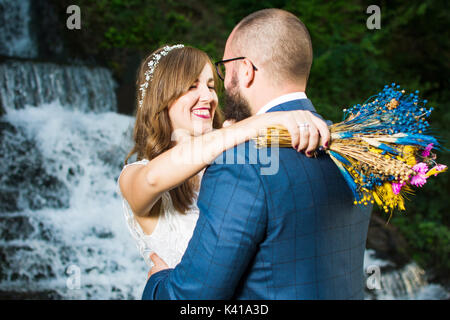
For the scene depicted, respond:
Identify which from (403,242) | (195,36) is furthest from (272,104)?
(195,36)

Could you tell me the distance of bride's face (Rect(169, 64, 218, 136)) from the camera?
7.04ft

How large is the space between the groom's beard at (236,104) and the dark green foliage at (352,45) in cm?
547

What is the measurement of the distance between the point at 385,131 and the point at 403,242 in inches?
241

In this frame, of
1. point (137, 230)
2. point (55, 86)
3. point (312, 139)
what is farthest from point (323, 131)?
point (55, 86)

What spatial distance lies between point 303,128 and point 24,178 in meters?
5.68

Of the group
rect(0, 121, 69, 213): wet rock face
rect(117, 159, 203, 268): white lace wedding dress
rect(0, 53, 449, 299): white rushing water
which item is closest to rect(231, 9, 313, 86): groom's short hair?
rect(117, 159, 203, 268): white lace wedding dress

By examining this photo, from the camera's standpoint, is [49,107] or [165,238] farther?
[49,107]

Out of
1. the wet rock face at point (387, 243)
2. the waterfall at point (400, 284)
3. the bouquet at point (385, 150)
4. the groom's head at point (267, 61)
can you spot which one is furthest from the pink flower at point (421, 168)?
the wet rock face at point (387, 243)

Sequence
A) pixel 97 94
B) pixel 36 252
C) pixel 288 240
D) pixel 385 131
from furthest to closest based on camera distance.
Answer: pixel 97 94 < pixel 36 252 < pixel 385 131 < pixel 288 240

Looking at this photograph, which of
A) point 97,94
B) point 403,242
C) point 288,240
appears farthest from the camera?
point 97,94

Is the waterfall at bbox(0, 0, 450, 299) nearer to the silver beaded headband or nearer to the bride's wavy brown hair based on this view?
the bride's wavy brown hair

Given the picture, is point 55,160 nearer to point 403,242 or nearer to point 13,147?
point 13,147

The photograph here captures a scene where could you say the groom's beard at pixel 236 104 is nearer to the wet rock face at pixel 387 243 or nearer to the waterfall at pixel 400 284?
the waterfall at pixel 400 284

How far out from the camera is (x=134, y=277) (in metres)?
5.08
